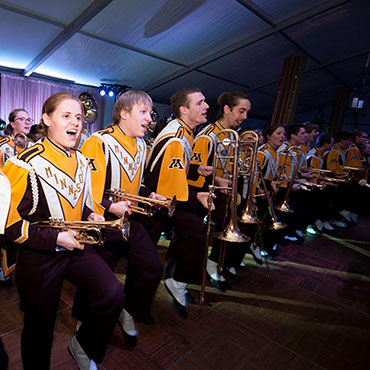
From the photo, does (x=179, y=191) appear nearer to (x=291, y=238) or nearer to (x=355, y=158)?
(x=291, y=238)

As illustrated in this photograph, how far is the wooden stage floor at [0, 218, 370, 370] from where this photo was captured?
2100mm

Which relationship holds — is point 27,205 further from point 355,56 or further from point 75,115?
point 355,56

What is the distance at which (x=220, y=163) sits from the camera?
333cm

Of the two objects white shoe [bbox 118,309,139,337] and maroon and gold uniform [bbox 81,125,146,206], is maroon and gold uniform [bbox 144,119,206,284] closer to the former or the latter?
maroon and gold uniform [bbox 81,125,146,206]

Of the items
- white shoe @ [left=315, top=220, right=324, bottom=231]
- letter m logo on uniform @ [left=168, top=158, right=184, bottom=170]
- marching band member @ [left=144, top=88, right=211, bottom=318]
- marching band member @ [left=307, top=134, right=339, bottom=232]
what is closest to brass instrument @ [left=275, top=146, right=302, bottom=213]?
marching band member @ [left=307, top=134, right=339, bottom=232]

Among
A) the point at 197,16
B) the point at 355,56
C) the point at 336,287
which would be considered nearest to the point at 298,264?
the point at 336,287

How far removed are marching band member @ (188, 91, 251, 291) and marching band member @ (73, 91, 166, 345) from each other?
0.87m

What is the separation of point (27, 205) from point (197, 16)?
7.07 m

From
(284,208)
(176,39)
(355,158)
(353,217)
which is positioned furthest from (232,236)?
(176,39)

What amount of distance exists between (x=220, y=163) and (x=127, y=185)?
58.0 inches

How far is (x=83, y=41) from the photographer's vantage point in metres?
7.50

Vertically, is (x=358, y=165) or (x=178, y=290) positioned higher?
(x=358, y=165)

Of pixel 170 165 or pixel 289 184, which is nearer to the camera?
pixel 170 165

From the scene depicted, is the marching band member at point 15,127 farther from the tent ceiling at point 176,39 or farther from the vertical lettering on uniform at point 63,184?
the tent ceiling at point 176,39
